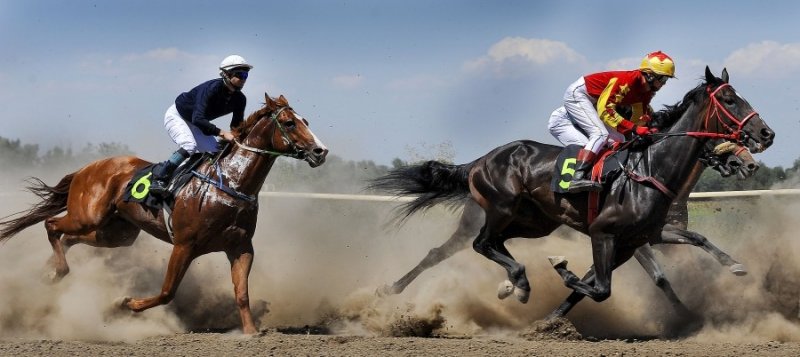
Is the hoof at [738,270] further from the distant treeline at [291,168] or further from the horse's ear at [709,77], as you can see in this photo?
the distant treeline at [291,168]

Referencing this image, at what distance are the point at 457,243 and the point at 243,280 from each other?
2.32 metres

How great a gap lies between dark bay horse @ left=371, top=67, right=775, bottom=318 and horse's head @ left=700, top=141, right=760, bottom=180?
64 mm

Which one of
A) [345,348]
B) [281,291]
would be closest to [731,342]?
[345,348]

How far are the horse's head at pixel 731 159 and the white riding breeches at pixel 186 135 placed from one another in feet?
12.6

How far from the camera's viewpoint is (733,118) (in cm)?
736

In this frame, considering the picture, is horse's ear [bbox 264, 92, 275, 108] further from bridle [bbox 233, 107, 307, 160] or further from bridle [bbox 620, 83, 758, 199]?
bridle [bbox 620, 83, 758, 199]

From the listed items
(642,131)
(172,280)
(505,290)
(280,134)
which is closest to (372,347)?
(505,290)

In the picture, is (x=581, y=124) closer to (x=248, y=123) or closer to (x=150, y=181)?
(x=248, y=123)

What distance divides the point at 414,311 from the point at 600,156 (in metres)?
1.99

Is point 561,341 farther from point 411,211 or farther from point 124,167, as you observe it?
Result: point 124,167

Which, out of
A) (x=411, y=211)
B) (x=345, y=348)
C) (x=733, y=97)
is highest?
(x=733, y=97)

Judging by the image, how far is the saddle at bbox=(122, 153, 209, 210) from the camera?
8.01 m

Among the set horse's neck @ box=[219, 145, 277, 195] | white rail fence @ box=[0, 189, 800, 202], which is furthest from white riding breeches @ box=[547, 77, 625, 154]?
horse's neck @ box=[219, 145, 277, 195]

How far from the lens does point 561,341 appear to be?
774 centimetres
